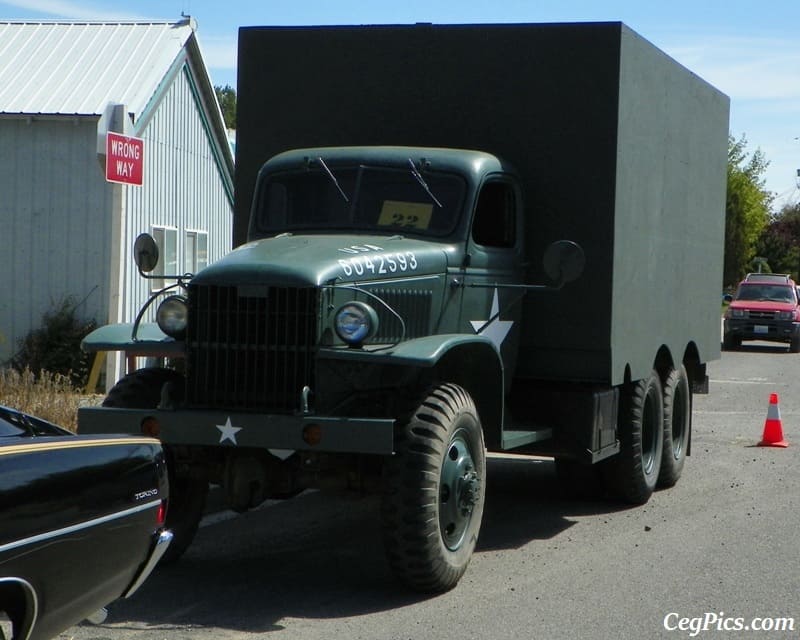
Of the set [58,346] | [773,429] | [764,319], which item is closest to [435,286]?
[773,429]

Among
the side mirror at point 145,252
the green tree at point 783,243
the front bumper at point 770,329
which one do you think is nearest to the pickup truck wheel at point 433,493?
the side mirror at point 145,252

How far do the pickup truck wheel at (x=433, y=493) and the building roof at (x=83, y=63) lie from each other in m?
12.2

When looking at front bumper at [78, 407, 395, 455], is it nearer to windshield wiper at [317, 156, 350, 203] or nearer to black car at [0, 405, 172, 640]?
black car at [0, 405, 172, 640]

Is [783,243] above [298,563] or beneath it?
above

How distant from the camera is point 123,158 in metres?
11.1

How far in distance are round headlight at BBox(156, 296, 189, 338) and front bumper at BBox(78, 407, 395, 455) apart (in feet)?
1.89

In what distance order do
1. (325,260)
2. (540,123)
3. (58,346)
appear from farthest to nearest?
1. (58,346)
2. (540,123)
3. (325,260)

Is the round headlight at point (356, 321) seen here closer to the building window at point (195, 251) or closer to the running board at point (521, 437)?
the running board at point (521, 437)

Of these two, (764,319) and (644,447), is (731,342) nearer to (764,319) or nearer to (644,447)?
(764,319)

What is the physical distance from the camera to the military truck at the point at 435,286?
282 inches

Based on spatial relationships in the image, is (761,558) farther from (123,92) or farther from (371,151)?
(123,92)

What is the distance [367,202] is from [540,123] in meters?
1.48

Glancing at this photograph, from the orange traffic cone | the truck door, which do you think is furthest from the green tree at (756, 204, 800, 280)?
the truck door

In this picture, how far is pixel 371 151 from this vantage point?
8.94m
